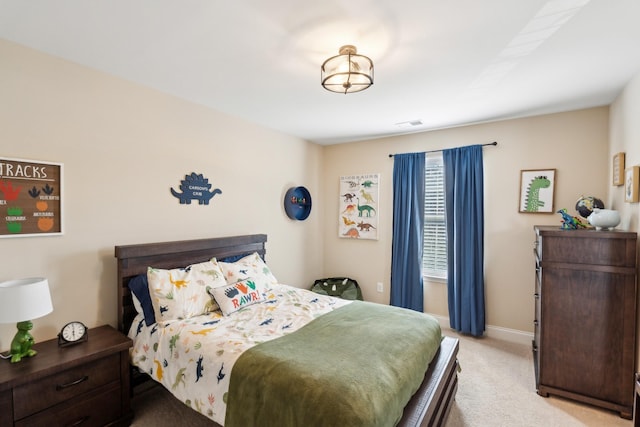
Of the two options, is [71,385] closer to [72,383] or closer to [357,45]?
[72,383]

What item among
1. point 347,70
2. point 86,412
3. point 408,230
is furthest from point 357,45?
point 86,412

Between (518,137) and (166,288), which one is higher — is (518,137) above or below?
above

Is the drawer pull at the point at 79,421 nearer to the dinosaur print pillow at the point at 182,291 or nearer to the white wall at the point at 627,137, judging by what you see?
the dinosaur print pillow at the point at 182,291

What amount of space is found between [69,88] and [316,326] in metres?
2.43

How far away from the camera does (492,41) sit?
185 cm

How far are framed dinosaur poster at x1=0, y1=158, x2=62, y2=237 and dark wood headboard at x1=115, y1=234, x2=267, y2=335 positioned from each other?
0.46m

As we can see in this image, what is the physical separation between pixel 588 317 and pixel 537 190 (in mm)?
1426

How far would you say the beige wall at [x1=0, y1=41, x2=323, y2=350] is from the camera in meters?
1.98

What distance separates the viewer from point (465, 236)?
3.56m

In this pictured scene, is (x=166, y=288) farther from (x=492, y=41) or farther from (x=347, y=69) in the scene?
(x=492, y=41)

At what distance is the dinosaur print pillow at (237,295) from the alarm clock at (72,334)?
0.85 m

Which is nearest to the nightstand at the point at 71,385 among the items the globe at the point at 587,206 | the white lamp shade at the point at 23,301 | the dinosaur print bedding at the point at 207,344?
the dinosaur print bedding at the point at 207,344

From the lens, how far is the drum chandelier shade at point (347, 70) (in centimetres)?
188

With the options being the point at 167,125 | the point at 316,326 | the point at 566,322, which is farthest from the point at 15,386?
the point at 566,322
